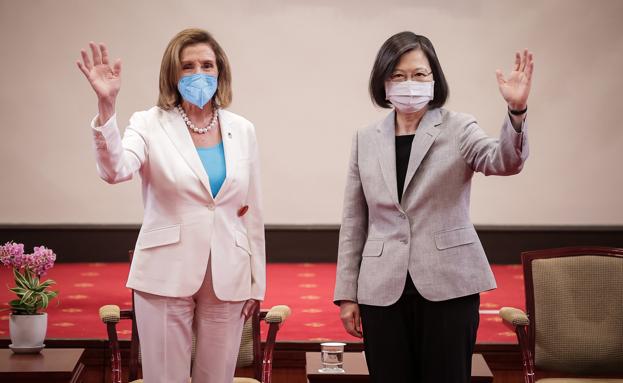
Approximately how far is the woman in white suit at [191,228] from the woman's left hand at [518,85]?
870 mm

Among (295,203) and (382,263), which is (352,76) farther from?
(382,263)

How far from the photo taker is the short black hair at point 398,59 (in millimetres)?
2324

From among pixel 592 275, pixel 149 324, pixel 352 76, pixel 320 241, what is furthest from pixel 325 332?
pixel 352 76

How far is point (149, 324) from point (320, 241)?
17.5 ft

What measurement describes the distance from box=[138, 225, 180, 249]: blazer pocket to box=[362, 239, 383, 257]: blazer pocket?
55 centimetres

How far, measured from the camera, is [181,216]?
2.47 m

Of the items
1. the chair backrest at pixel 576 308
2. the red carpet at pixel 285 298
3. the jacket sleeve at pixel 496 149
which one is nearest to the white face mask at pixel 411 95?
the jacket sleeve at pixel 496 149

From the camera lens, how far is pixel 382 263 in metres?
2.24

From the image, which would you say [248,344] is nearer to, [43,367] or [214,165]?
[43,367]

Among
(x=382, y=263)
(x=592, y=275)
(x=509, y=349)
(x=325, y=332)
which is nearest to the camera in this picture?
(x=382, y=263)

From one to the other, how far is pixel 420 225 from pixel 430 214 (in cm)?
4

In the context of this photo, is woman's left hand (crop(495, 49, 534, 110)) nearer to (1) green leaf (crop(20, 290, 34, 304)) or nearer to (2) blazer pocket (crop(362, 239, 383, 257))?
(2) blazer pocket (crop(362, 239, 383, 257))

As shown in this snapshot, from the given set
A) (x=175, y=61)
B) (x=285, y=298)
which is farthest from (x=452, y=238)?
(x=285, y=298)

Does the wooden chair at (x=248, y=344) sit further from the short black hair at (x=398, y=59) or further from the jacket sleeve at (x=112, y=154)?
the short black hair at (x=398, y=59)
